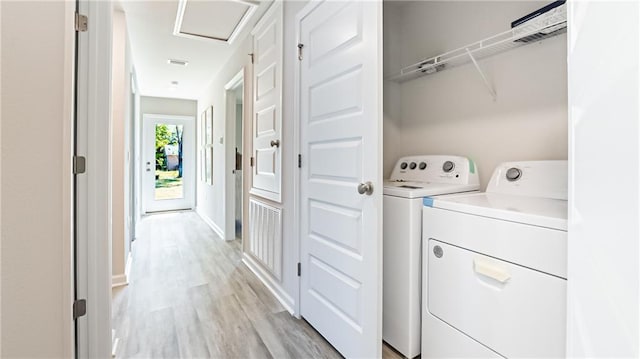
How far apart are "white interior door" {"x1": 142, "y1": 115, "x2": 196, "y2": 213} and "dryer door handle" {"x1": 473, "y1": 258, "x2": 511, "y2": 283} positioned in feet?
20.8

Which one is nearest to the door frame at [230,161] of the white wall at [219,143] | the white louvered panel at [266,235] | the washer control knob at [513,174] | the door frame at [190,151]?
the white wall at [219,143]

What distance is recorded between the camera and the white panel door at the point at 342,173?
4.69ft

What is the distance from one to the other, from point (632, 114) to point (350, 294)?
1318mm

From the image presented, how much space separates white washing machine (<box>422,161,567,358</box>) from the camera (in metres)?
1.06

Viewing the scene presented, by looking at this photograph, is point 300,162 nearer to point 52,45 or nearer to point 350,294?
point 350,294

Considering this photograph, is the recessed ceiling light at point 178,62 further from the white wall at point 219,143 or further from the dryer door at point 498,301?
the dryer door at point 498,301

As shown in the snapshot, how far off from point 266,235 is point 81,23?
184cm

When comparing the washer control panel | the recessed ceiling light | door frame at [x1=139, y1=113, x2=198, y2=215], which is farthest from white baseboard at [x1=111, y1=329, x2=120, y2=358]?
door frame at [x1=139, y1=113, x2=198, y2=215]

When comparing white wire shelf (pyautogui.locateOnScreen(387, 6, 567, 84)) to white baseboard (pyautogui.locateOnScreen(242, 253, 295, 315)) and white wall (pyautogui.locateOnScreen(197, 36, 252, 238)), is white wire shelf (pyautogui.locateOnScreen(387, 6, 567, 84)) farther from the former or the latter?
white wall (pyautogui.locateOnScreen(197, 36, 252, 238))

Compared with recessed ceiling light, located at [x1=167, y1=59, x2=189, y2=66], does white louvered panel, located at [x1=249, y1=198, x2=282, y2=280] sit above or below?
below

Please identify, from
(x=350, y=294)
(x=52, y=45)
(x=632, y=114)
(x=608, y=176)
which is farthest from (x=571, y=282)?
(x=52, y=45)

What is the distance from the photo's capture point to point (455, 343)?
1.39 m

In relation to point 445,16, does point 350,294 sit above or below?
below

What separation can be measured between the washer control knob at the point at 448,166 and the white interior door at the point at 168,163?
581 centimetres
